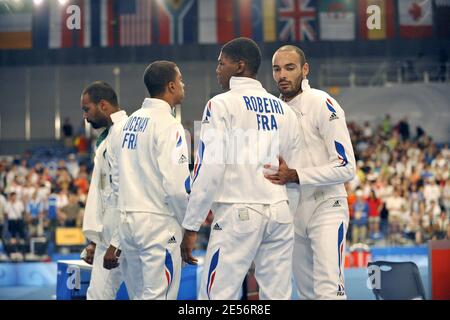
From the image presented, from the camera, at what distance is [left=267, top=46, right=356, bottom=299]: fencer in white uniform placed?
17.6 feet

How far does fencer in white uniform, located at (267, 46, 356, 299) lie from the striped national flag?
10.2m

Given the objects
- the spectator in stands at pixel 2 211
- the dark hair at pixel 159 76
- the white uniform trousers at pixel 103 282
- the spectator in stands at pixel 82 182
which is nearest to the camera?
the dark hair at pixel 159 76

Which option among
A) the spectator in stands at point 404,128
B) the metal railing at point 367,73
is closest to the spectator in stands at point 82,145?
the metal railing at point 367,73

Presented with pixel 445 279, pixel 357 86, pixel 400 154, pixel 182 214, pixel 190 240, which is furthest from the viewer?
pixel 357 86

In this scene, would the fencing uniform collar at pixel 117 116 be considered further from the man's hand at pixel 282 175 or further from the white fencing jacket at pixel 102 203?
the man's hand at pixel 282 175

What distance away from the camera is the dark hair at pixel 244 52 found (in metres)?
5.06

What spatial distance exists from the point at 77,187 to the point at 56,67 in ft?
24.3

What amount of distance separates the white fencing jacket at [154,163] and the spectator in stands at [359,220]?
8.99m

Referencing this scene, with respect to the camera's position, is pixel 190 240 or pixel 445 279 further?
pixel 445 279

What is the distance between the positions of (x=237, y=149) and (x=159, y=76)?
102 centimetres

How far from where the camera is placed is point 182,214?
5.36 m

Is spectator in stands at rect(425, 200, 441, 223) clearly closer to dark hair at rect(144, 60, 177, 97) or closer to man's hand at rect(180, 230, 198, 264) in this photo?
dark hair at rect(144, 60, 177, 97)
